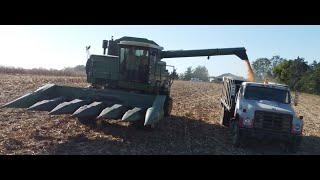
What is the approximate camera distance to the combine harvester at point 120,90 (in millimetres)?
12188

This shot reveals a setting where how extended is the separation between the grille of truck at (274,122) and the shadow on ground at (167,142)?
2.69ft

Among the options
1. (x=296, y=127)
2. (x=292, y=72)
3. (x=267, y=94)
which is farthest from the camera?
(x=292, y=72)

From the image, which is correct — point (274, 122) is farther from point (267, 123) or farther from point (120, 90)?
point (120, 90)

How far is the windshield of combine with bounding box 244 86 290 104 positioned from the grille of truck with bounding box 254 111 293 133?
1277 mm

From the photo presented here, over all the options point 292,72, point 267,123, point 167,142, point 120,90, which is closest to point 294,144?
point 267,123

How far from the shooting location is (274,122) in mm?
13203

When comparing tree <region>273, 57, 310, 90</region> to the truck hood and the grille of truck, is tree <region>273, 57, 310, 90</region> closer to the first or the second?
the truck hood

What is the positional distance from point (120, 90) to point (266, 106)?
5115mm

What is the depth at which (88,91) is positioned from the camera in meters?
14.0
